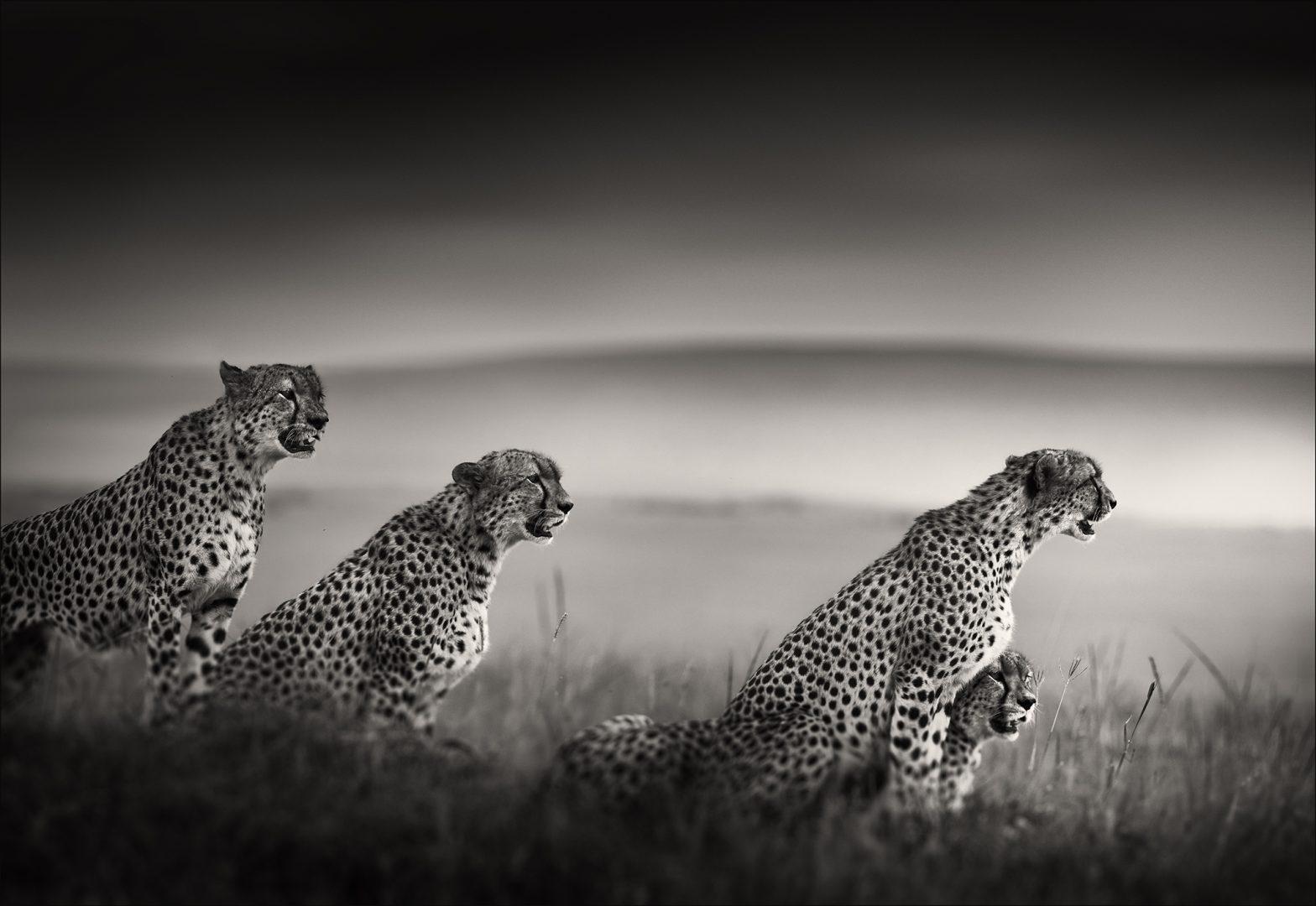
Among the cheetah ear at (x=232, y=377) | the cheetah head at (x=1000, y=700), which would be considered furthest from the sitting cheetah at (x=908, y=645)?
the cheetah ear at (x=232, y=377)

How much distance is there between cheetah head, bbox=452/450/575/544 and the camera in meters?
7.19

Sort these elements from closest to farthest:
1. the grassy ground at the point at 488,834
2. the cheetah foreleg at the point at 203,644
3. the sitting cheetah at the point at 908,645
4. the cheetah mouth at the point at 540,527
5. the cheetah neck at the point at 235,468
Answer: the grassy ground at the point at 488,834
the sitting cheetah at the point at 908,645
the cheetah foreleg at the point at 203,644
the cheetah neck at the point at 235,468
the cheetah mouth at the point at 540,527

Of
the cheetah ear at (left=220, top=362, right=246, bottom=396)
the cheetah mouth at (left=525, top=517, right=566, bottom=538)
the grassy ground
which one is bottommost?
the grassy ground

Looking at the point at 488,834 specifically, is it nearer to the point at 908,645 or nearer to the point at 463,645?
the point at 463,645

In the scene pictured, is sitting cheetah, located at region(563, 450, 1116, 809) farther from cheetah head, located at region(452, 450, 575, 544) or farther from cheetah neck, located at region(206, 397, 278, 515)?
cheetah neck, located at region(206, 397, 278, 515)

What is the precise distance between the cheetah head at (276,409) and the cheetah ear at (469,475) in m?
0.68

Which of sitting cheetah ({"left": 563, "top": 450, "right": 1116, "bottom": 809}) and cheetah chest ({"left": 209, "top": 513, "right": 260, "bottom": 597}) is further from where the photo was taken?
cheetah chest ({"left": 209, "top": 513, "right": 260, "bottom": 597})

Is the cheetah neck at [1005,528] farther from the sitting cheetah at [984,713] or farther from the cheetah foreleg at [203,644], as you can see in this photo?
the cheetah foreleg at [203,644]

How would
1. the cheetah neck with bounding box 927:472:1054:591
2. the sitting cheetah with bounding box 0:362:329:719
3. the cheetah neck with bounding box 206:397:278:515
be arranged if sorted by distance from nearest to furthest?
the sitting cheetah with bounding box 0:362:329:719, the cheetah neck with bounding box 206:397:278:515, the cheetah neck with bounding box 927:472:1054:591

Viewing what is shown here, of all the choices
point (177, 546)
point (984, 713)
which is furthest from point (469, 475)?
point (984, 713)

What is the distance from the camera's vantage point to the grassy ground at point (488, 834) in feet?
18.3

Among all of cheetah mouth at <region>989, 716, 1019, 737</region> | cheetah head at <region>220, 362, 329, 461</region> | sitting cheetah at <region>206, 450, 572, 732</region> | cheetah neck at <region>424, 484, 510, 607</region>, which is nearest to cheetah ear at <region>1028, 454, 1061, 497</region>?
cheetah mouth at <region>989, 716, 1019, 737</region>

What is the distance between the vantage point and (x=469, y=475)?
287 inches

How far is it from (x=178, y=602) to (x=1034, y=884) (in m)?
3.98
